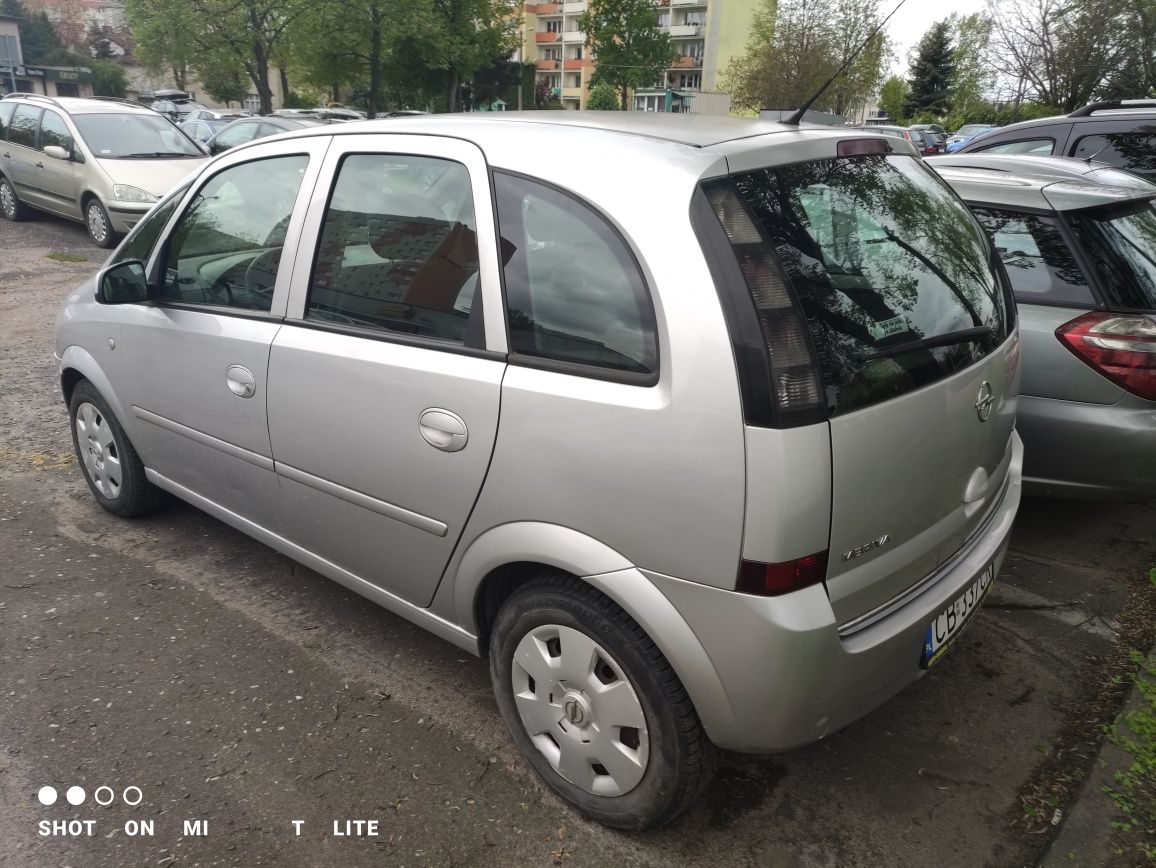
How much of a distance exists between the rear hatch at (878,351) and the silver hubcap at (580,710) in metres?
0.60

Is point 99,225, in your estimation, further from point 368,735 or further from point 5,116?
point 368,735

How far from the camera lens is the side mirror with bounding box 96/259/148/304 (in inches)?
130

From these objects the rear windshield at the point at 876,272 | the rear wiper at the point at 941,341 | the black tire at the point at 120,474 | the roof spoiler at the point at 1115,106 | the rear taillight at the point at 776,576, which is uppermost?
the roof spoiler at the point at 1115,106

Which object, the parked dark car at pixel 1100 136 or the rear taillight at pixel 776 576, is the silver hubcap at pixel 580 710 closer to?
the rear taillight at pixel 776 576

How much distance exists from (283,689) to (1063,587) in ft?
10.1

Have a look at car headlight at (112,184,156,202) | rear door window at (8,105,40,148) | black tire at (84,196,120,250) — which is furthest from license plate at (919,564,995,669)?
rear door window at (8,105,40,148)

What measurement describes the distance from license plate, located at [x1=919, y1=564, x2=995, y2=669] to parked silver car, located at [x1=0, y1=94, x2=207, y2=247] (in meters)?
10.1

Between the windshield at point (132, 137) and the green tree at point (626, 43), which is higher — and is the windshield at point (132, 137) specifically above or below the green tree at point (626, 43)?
below

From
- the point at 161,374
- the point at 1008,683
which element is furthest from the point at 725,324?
the point at 161,374

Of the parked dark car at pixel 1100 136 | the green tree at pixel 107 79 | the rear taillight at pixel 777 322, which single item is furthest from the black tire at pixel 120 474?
the green tree at pixel 107 79

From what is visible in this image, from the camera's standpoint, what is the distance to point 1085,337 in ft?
11.4

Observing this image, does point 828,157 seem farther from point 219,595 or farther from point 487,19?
point 487,19

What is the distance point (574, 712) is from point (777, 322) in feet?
3.76

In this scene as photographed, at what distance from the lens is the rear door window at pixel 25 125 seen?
11.2 metres
